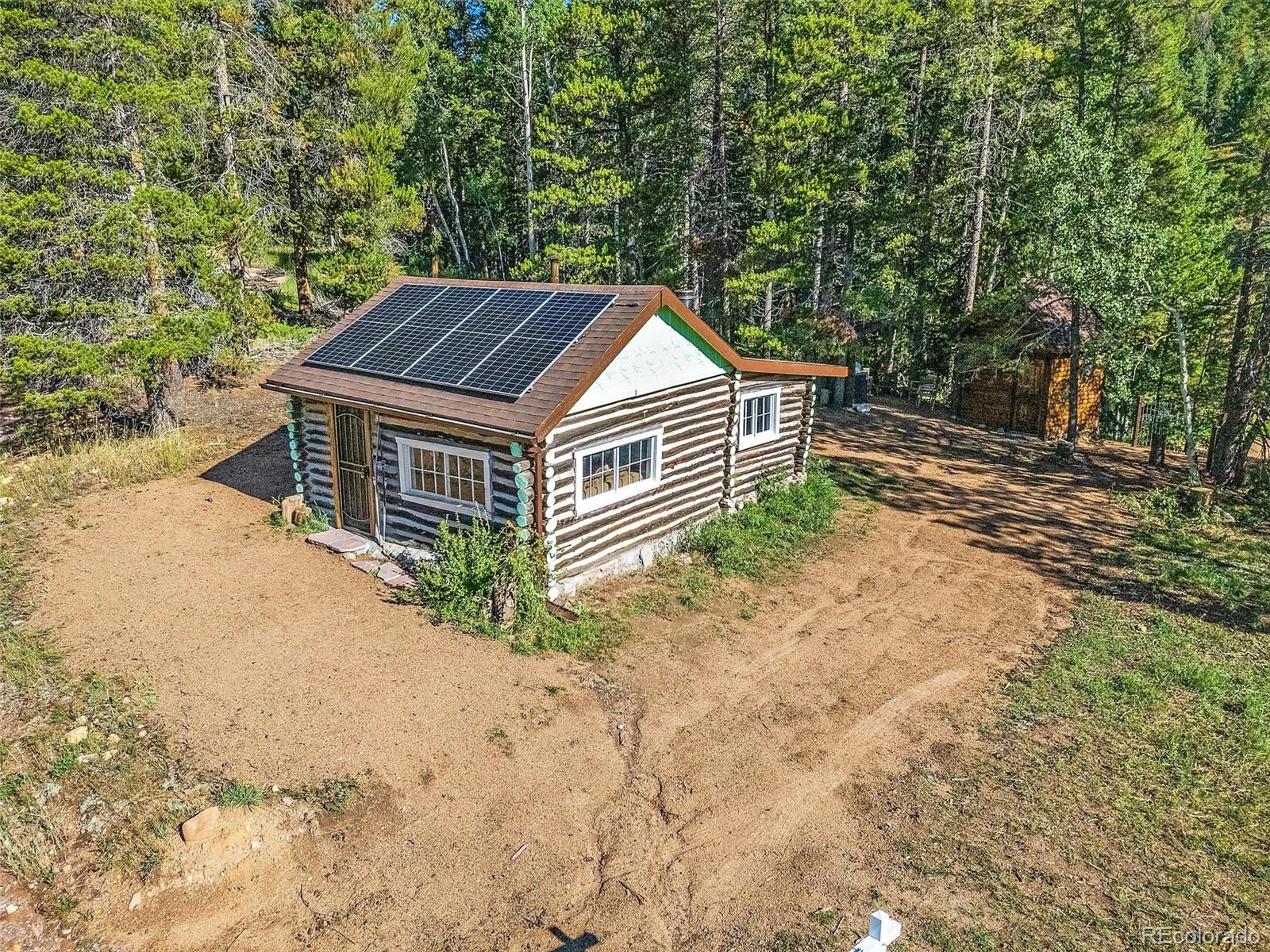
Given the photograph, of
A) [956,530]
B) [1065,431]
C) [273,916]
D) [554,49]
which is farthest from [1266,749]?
[554,49]

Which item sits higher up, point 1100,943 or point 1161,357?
point 1161,357

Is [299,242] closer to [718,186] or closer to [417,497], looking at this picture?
[718,186]

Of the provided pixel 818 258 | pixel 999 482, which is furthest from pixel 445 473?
pixel 818 258

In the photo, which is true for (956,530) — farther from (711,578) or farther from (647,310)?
(647,310)

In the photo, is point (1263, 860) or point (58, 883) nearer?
point (58, 883)

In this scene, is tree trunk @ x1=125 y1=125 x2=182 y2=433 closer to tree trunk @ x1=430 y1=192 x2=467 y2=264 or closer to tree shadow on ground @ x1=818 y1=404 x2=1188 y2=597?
tree shadow on ground @ x1=818 y1=404 x2=1188 y2=597

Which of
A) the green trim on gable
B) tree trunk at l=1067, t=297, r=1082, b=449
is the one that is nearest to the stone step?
the green trim on gable

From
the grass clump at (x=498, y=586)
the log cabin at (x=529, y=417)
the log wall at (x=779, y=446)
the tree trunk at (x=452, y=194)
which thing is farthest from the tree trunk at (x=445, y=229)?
the grass clump at (x=498, y=586)
